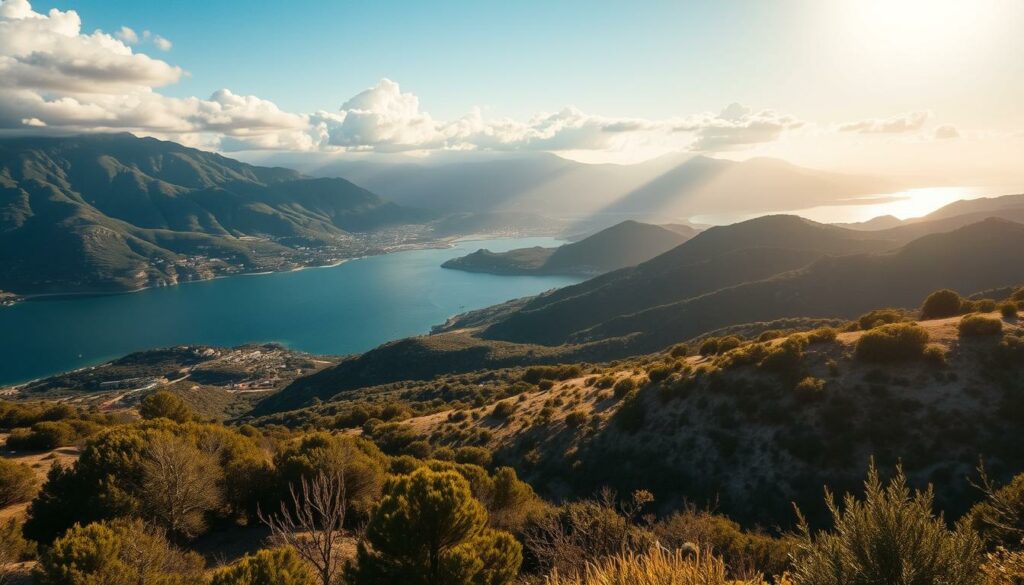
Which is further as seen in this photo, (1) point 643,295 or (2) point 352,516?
(1) point 643,295

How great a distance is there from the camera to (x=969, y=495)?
1631 cm

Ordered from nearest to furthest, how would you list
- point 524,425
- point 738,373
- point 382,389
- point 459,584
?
point 459,584 → point 738,373 → point 524,425 → point 382,389

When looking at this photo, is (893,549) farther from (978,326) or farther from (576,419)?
(978,326)

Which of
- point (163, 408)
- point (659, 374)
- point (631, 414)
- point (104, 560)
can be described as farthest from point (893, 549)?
point (163, 408)

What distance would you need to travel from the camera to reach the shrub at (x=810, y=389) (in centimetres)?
2194

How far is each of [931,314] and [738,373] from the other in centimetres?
1308

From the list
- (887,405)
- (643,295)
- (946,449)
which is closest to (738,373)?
(887,405)

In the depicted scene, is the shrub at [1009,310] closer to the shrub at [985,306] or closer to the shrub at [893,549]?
the shrub at [985,306]

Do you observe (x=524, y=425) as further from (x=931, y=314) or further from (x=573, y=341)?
(x=573, y=341)

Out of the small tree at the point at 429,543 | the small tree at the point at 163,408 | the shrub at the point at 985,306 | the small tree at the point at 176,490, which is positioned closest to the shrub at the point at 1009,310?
the shrub at the point at 985,306

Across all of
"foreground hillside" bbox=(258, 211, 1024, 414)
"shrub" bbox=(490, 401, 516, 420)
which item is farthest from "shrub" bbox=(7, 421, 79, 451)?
"foreground hillside" bbox=(258, 211, 1024, 414)

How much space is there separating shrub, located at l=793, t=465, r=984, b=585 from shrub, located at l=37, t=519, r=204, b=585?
12700mm

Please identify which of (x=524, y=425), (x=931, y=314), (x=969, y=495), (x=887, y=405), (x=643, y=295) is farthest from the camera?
(x=643, y=295)

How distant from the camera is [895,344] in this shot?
22.2 metres
